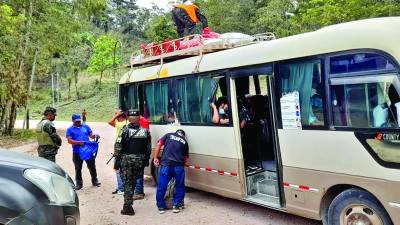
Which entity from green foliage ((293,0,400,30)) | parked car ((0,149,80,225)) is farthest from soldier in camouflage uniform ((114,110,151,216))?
green foliage ((293,0,400,30))

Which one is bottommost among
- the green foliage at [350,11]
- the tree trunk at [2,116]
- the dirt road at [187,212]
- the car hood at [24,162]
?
the dirt road at [187,212]

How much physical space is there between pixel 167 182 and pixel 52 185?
4098 mm

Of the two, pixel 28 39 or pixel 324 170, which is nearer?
pixel 324 170

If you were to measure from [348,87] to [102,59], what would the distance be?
5075 centimetres

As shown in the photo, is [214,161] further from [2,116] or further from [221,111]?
[2,116]

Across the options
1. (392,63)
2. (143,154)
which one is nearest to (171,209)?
(143,154)

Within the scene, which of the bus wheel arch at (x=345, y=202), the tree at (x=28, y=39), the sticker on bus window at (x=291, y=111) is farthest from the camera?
the tree at (x=28, y=39)

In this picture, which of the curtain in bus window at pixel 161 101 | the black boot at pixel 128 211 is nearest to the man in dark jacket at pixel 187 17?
the curtain in bus window at pixel 161 101

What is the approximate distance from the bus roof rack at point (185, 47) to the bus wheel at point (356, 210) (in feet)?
11.7

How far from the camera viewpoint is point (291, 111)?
639cm

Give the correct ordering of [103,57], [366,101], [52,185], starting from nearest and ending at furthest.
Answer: [52,185]
[366,101]
[103,57]

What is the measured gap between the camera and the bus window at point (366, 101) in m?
5.11

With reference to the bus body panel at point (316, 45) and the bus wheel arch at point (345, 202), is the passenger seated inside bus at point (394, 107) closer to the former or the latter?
the bus body panel at point (316, 45)

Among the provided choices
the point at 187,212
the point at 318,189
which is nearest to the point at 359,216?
the point at 318,189
